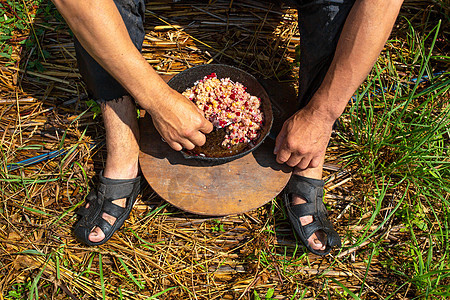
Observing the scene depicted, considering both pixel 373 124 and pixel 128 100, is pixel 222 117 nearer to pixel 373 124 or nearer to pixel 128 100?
pixel 128 100

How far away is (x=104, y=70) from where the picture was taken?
1.66m

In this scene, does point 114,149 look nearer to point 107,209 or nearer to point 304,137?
point 107,209

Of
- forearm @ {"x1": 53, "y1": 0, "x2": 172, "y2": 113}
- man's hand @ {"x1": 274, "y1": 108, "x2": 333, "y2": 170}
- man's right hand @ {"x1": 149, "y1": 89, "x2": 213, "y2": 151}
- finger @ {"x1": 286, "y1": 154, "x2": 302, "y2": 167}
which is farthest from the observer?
finger @ {"x1": 286, "y1": 154, "x2": 302, "y2": 167}

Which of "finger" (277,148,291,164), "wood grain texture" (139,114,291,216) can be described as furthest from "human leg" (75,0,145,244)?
"finger" (277,148,291,164)

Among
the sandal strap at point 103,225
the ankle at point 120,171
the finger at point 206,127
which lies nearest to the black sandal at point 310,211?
the finger at point 206,127

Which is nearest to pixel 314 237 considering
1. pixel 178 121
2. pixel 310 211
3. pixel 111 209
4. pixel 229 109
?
pixel 310 211

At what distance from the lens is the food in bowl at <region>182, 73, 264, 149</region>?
1.78 meters

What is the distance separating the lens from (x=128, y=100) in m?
1.84

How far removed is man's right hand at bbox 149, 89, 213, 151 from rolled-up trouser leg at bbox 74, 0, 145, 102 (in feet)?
1.03

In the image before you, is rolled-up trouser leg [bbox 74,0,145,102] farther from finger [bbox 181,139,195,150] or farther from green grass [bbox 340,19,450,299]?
green grass [bbox 340,19,450,299]

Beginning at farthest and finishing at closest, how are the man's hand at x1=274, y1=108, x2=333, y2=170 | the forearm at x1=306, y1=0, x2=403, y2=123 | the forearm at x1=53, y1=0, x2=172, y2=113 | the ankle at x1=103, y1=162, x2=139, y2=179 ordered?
the ankle at x1=103, y1=162, x2=139, y2=179 → the man's hand at x1=274, y1=108, x2=333, y2=170 → the forearm at x1=306, y1=0, x2=403, y2=123 → the forearm at x1=53, y1=0, x2=172, y2=113

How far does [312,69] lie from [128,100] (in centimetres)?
104

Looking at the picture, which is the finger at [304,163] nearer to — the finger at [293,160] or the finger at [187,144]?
the finger at [293,160]

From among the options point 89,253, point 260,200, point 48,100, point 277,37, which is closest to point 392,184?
point 260,200
